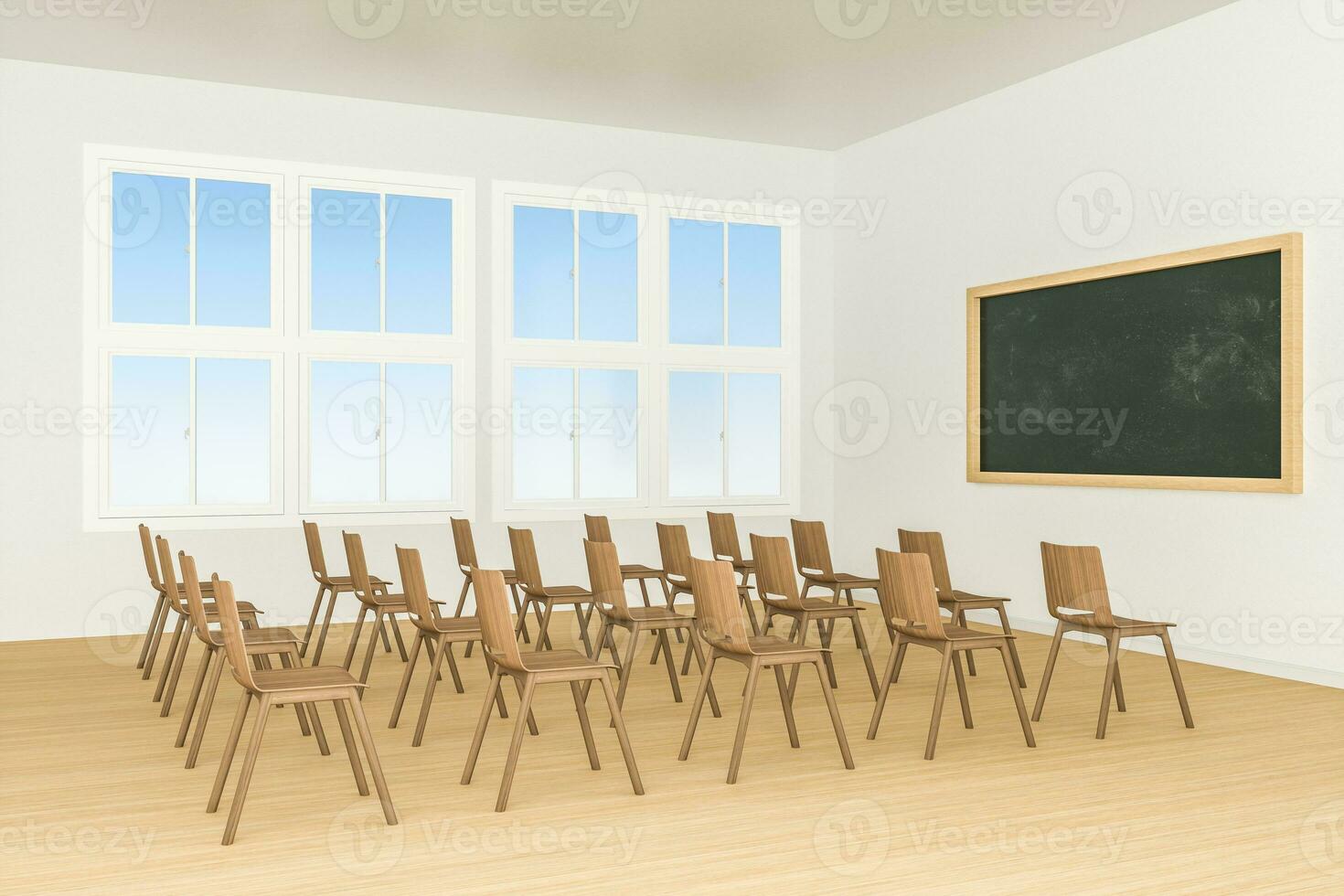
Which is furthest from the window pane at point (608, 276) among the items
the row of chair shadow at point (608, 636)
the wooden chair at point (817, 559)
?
the wooden chair at point (817, 559)

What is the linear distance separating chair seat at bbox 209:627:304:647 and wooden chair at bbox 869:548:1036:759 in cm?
263

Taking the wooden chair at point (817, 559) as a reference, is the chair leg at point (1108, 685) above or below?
below

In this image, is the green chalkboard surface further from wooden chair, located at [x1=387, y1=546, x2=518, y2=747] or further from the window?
the window

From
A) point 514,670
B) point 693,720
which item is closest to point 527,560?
point 693,720

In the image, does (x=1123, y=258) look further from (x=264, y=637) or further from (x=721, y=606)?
(x=264, y=637)

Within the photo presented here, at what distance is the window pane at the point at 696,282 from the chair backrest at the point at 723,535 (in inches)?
100

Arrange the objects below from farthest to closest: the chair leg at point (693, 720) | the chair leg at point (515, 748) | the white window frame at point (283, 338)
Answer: the white window frame at point (283, 338), the chair leg at point (693, 720), the chair leg at point (515, 748)

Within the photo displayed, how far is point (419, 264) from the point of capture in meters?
→ 9.18

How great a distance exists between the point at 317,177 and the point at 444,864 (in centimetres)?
664

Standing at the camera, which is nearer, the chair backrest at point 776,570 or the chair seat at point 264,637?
the chair seat at point 264,637

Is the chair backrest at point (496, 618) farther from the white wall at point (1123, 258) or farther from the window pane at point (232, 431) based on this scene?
the window pane at point (232, 431)

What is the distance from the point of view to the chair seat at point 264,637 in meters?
4.88

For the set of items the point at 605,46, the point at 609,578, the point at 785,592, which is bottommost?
the point at 785,592

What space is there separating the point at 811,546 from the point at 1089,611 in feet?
6.76
